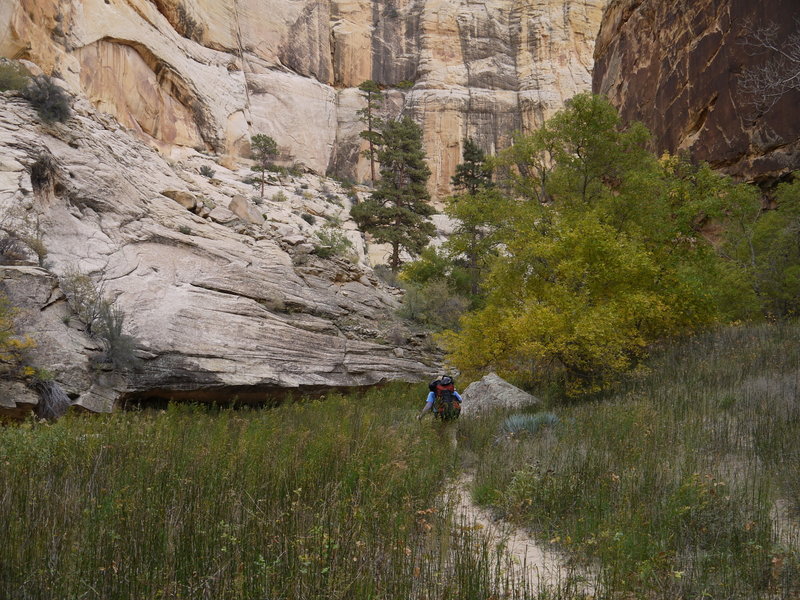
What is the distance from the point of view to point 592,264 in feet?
35.6

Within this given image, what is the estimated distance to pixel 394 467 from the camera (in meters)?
5.00

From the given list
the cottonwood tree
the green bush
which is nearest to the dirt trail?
the cottonwood tree

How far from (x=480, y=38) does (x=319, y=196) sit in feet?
90.6

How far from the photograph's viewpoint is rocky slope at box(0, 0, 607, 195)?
28.1 m

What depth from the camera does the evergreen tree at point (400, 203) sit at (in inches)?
1009

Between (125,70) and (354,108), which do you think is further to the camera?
(354,108)

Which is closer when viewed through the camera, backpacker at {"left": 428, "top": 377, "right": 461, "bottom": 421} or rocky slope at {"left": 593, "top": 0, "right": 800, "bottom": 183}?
backpacker at {"left": 428, "top": 377, "right": 461, "bottom": 421}

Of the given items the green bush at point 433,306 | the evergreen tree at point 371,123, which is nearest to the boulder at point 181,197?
the green bush at point 433,306

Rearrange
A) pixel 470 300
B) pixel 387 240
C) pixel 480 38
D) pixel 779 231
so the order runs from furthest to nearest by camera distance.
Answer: pixel 480 38
pixel 387 240
pixel 470 300
pixel 779 231

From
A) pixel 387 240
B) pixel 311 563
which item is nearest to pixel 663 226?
pixel 311 563

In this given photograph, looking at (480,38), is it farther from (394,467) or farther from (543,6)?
(394,467)

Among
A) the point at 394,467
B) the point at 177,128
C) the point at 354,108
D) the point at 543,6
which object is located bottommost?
the point at 394,467

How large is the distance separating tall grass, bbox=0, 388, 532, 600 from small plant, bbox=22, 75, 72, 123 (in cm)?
1204

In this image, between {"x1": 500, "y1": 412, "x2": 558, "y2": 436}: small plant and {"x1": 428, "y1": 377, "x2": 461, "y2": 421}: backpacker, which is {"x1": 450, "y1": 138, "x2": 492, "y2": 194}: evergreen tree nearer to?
{"x1": 428, "y1": 377, "x2": 461, "y2": 421}: backpacker
